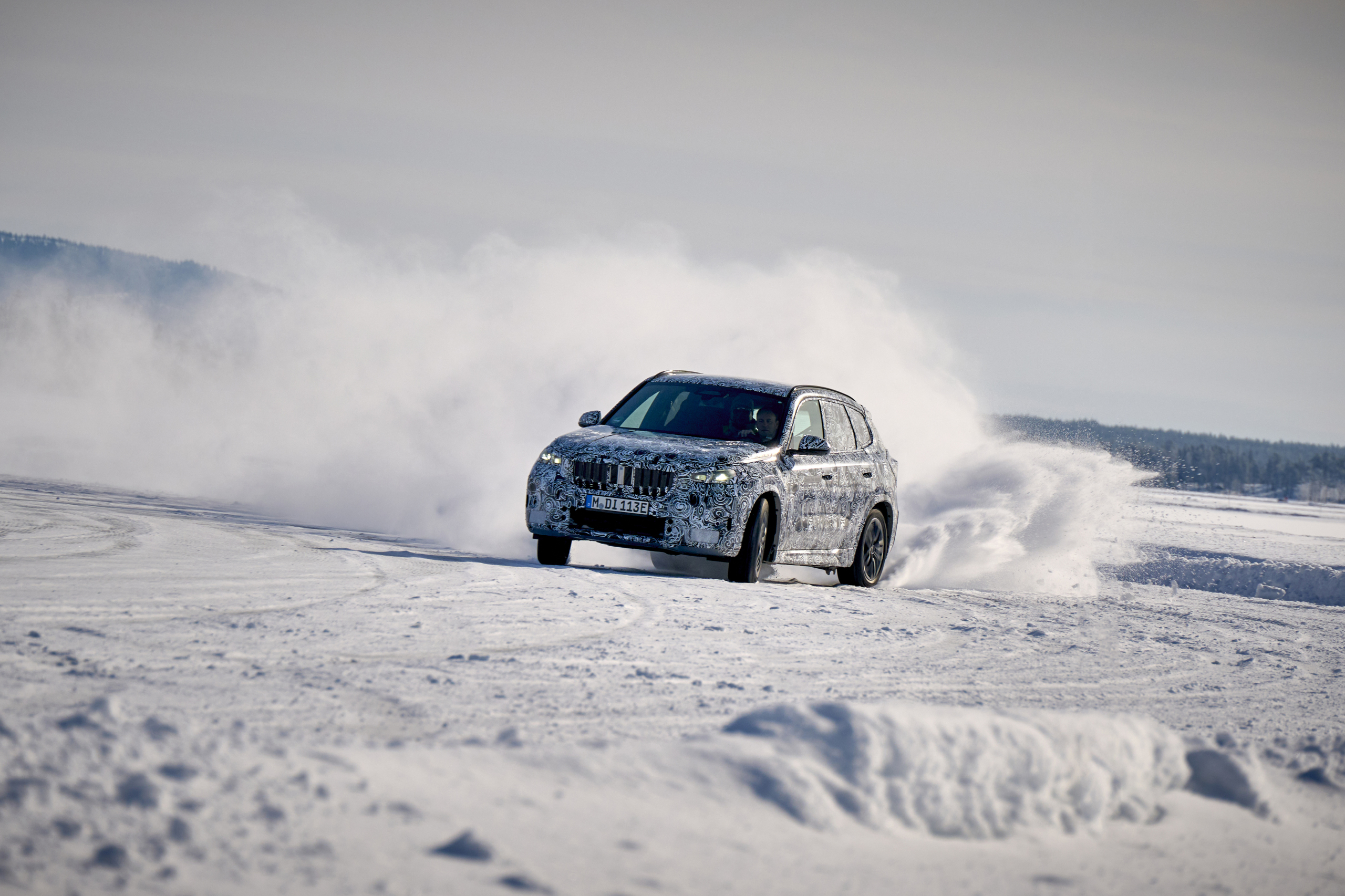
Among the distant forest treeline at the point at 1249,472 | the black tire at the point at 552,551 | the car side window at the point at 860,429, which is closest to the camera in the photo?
the black tire at the point at 552,551

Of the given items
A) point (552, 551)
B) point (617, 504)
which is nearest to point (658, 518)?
point (617, 504)

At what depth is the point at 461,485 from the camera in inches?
608

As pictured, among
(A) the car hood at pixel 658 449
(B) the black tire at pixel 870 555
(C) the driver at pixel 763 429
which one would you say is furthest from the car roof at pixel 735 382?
(B) the black tire at pixel 870 555

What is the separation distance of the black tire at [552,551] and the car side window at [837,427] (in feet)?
8.66

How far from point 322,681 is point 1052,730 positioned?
2.88 meters

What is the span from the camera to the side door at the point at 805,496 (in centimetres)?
1038

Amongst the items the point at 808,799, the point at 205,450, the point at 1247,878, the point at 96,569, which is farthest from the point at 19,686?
the point at 205,450

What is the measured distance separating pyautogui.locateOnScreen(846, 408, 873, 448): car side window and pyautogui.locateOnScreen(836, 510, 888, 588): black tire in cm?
68

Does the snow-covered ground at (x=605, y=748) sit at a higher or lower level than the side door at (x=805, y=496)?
lower

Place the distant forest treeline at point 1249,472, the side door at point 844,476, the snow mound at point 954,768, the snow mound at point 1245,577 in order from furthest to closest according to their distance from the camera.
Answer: the distant forest treeline at point 1249,472, the snow mound at point 1245,577, the side door at point 844,476, the snow mound at point 954,768

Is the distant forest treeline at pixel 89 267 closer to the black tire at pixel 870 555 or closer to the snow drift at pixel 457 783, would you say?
the black tire at pixel 870 555

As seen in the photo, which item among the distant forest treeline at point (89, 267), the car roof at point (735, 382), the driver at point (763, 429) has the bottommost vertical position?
the driver at point (763, 429)

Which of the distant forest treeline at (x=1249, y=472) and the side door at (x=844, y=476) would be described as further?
the distant forest treeline at (x=1249, y=472)

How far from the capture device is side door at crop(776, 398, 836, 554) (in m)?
10.4
